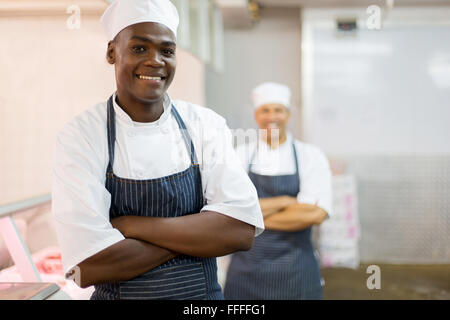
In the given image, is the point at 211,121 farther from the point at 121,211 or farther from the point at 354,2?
the point at 354,2

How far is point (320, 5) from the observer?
12.6 ft

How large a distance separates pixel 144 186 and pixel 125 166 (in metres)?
0.06

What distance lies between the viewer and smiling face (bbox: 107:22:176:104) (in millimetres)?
938

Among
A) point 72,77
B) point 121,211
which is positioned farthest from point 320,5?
point 121,211

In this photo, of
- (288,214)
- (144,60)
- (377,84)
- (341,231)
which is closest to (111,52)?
(144,60)

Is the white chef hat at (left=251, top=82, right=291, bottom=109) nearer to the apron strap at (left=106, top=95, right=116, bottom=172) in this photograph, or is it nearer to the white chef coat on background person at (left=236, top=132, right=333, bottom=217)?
the white chef coat on background person at (left=236, top=132, right=333, bottom=217)

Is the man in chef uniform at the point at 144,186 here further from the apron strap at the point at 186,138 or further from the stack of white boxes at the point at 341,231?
the stack of white boxes at the point at 341,231

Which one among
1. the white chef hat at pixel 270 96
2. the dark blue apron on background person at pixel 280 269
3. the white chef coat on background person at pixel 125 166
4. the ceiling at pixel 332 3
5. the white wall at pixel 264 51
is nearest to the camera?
the white chef coat on background person at pixel 125 166

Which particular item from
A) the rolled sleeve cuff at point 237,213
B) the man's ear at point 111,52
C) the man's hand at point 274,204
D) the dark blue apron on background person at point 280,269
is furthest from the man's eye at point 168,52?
the dark blue apron on background person at point 280,269

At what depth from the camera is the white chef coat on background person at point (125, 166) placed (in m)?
0.91

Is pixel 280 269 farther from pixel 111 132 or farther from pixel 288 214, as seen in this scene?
pixel 111 132

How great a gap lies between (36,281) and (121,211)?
13.4 inches

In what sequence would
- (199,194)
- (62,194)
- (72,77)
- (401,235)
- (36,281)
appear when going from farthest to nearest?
A: (401,235), (72,77), (36,281), (199,194), (62,194)

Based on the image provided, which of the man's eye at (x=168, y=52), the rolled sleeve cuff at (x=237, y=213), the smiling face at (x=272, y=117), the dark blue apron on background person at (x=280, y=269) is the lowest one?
the dark blue apron on background person at (x=280, y=269)
